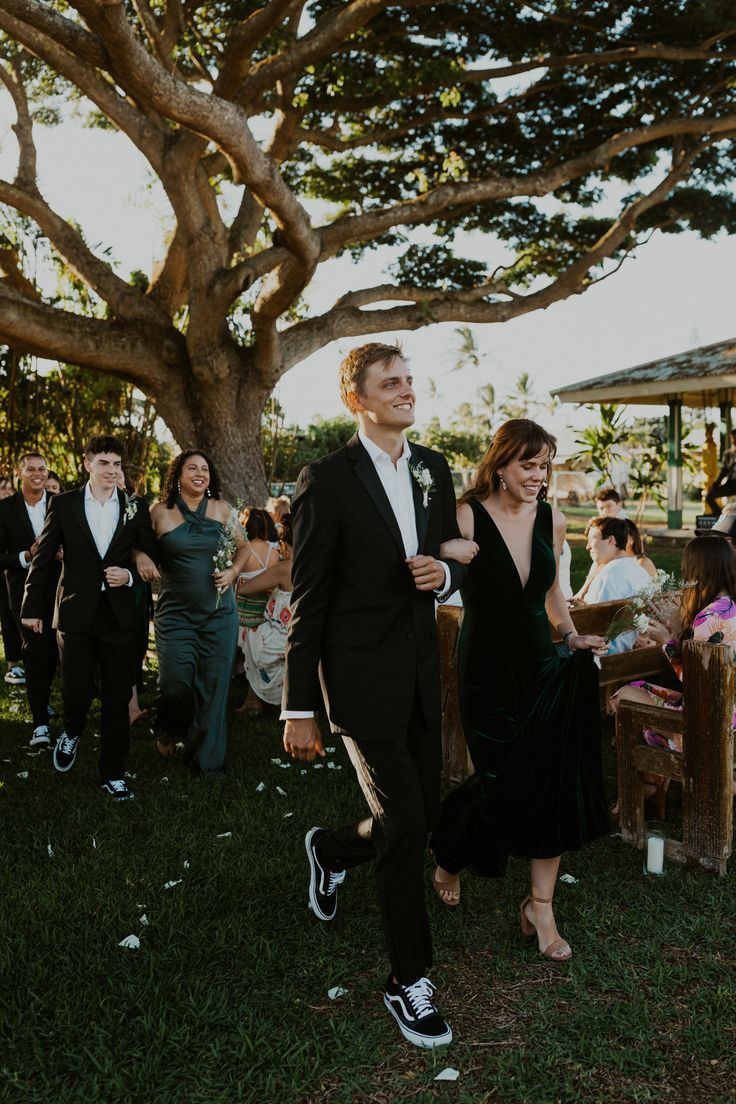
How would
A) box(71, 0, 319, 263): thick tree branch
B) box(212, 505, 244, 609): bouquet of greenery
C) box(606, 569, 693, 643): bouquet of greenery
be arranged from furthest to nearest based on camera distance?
box(71, 0, 319, 263): thick tree branch < box(212, 505, 244, 609): bouquet of greenery < box(606, 569, 693, 643): bouquet of greenery

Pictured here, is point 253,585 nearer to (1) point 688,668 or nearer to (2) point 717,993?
(1) point 688,668

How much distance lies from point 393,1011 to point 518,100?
44.3ft

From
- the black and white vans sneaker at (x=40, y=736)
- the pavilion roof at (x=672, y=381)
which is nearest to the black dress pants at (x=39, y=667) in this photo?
the black and white vans sneaker at (x=40, y=736)

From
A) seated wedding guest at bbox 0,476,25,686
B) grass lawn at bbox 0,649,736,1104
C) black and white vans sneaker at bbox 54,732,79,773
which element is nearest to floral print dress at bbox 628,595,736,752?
grass lawn at bbox 0,649,736,1104

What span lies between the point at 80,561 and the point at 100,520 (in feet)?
0.90

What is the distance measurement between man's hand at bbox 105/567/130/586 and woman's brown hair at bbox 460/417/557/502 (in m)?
2.47

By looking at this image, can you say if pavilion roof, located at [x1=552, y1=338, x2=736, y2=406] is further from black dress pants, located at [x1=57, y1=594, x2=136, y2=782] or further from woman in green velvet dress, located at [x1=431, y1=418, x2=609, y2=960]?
woman in green velvet dress, located at [x1=431, y1=418, x2=609, y2=960]

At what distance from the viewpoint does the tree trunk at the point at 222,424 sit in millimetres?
12508

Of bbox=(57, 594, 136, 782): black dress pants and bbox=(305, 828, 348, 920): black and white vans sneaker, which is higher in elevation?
bbox=(57, 594, 136, 782): black dress pants

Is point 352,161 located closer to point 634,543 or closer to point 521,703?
point 634,543

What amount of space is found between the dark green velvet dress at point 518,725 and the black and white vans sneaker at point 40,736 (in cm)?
378

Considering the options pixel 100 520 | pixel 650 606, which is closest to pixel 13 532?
pixel 100 520

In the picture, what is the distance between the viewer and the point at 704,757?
4.39 meters

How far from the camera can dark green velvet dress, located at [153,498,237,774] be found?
19.7 ft
